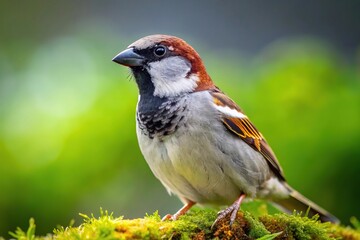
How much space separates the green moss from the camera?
2385 mm

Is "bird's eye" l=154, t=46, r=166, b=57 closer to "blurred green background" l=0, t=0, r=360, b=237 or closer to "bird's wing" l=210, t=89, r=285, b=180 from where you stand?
"bird's wing" l=210, t=89, r=285, b=180

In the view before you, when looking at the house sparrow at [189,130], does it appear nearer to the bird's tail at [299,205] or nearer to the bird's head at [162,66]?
the bird's head at [162,66]

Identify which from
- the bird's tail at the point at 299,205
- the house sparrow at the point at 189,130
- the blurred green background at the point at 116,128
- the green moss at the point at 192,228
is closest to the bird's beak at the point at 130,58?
the house sparrow at the point at 189,130

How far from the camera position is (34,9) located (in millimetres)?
9844

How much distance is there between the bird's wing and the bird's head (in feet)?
0.43

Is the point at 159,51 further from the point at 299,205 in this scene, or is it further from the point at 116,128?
the point at 116,128

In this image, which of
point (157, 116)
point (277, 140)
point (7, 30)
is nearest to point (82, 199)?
point (277, 140)

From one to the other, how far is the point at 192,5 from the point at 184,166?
669 centimetres

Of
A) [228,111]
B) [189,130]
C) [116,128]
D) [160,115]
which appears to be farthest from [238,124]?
[116,128]

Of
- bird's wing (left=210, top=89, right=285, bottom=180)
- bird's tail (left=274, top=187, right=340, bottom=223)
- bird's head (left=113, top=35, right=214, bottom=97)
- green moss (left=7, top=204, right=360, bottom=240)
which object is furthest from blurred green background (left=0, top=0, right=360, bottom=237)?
green moss (left=7, top=204, right=360, bottom=240)

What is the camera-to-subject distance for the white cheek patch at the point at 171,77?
10.7 ft

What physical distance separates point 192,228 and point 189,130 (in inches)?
25.8

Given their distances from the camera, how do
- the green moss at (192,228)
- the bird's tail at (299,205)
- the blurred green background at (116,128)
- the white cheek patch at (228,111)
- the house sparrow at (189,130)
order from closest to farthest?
1. the green moss at (192,228)
2. the house sparrow at (189,130)
3. the white cheek patch at (228,111)
4. the bird's tail at (299,205)
5. the blurred green background at (116,128)

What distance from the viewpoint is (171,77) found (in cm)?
331
